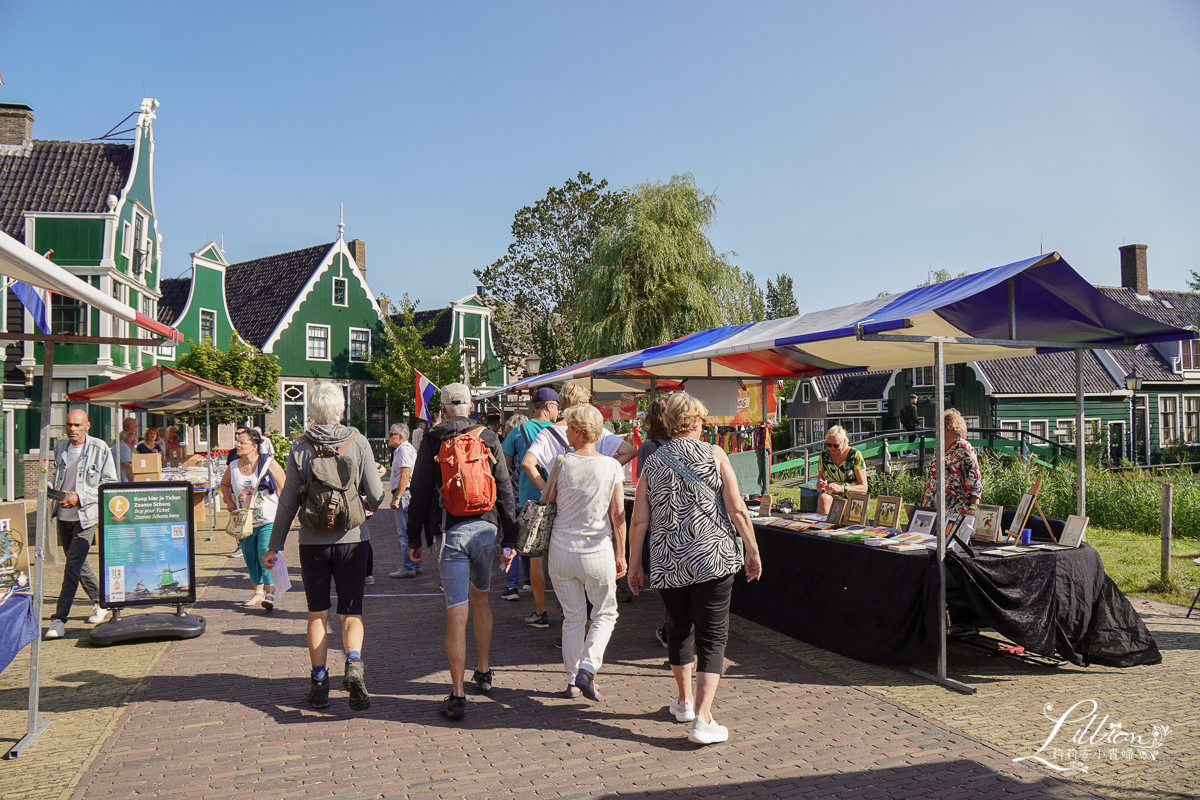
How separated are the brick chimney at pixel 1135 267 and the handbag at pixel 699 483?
3819 centimetres

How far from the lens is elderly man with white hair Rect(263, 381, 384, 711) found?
467cm

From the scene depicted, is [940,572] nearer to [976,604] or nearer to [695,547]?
[976,604]

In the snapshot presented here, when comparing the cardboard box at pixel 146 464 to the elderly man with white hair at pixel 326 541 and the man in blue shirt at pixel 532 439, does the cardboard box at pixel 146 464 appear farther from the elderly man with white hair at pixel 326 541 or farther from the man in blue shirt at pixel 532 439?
the elderly man with white hair at pixel 326 541

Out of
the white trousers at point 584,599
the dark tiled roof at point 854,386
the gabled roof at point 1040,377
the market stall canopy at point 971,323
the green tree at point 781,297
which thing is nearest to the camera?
the white trousers at point 584,599

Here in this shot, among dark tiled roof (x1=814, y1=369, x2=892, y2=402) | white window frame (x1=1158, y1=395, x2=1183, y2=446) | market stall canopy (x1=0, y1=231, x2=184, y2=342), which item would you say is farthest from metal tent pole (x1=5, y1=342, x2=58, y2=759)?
white window frame (x1=1158, y1=395, x2=1183, y2=446)

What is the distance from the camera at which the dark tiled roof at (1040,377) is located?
97.7ft

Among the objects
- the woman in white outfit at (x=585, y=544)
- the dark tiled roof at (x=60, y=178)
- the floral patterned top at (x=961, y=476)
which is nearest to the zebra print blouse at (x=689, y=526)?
the woman in white outfit at (x=585, y=544)

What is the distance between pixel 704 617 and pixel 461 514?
148cm

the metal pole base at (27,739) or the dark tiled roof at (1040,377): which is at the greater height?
the dark tiled roof at (1040,377)

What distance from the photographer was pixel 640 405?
1986 cm

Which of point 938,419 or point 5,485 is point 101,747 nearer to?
point 938,419

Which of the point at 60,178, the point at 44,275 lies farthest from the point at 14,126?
the point at 44,275

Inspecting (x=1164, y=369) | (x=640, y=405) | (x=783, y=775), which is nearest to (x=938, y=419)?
(x=783, y=775)

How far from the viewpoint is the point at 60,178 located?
22.9m
